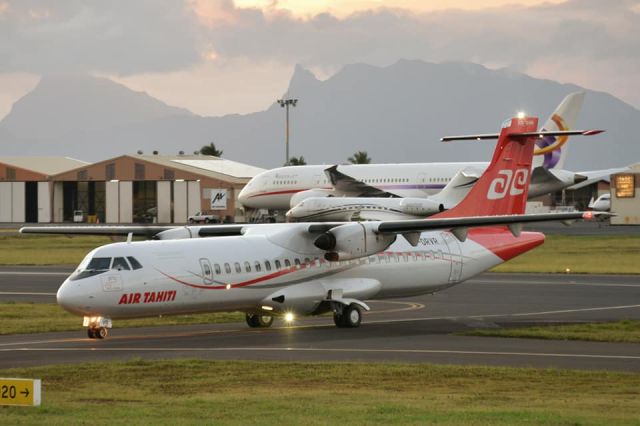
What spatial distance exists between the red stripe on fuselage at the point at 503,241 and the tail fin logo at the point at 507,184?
1254 mm

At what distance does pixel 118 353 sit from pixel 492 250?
1335 centimetres

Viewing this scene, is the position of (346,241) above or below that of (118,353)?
above

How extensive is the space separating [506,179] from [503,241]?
237 cm

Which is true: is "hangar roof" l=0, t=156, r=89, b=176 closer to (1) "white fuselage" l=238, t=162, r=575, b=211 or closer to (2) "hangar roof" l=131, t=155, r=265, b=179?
(2) "hangar roof" l=131, t=155, r=265, b=179

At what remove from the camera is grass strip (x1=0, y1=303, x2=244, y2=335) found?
31.6 m

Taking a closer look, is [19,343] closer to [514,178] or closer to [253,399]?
[253,399]

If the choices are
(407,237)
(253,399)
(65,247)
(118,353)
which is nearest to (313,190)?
(65,247)

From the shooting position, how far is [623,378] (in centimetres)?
2109

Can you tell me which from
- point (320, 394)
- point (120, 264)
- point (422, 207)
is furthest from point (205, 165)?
point (320, 394)

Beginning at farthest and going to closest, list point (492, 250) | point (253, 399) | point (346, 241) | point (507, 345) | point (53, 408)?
point (492, 250) → point (346, 241) → point (507, 345) → point (253, 399) → point (53, 408)

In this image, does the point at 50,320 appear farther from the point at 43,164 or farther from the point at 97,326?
the point at 43,164

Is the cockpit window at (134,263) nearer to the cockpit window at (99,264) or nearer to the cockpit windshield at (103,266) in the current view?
the cockpit windshield at (103,266)

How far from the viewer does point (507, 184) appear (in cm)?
3619

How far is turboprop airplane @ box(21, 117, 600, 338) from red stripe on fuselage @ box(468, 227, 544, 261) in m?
0.03
